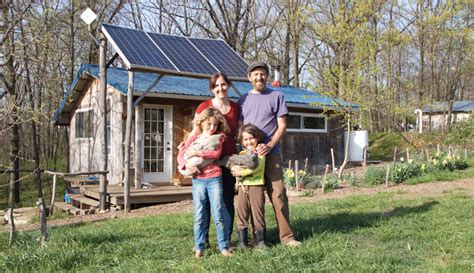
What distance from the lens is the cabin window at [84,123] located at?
1353 centimetres

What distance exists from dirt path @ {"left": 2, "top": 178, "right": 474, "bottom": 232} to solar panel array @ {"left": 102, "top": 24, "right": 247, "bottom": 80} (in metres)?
2.69

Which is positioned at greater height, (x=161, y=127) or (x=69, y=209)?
(x=161, y=127)

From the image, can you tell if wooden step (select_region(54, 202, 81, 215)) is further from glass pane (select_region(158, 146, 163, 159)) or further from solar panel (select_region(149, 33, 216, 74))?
solar panel (select_region(149, 33, 216, 74))

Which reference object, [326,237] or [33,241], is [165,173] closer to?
[33,241]

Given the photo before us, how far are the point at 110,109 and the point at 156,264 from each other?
8720 mm

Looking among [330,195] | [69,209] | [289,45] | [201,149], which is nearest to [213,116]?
[201,149]

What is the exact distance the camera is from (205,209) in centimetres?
429

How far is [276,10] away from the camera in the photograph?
27422 mm

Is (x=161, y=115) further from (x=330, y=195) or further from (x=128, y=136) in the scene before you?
(x=330, y=195)

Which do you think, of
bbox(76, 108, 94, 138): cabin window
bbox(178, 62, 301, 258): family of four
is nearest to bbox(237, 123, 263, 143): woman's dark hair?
bbox(178, 62, 301, 258): family of four

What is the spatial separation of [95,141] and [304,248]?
33.6ft

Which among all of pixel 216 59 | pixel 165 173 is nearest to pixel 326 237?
pixel 216 59

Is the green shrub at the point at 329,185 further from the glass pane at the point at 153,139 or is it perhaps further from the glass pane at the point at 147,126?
the glass pane at the point at 147,126

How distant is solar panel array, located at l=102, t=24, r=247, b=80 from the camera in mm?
8461
